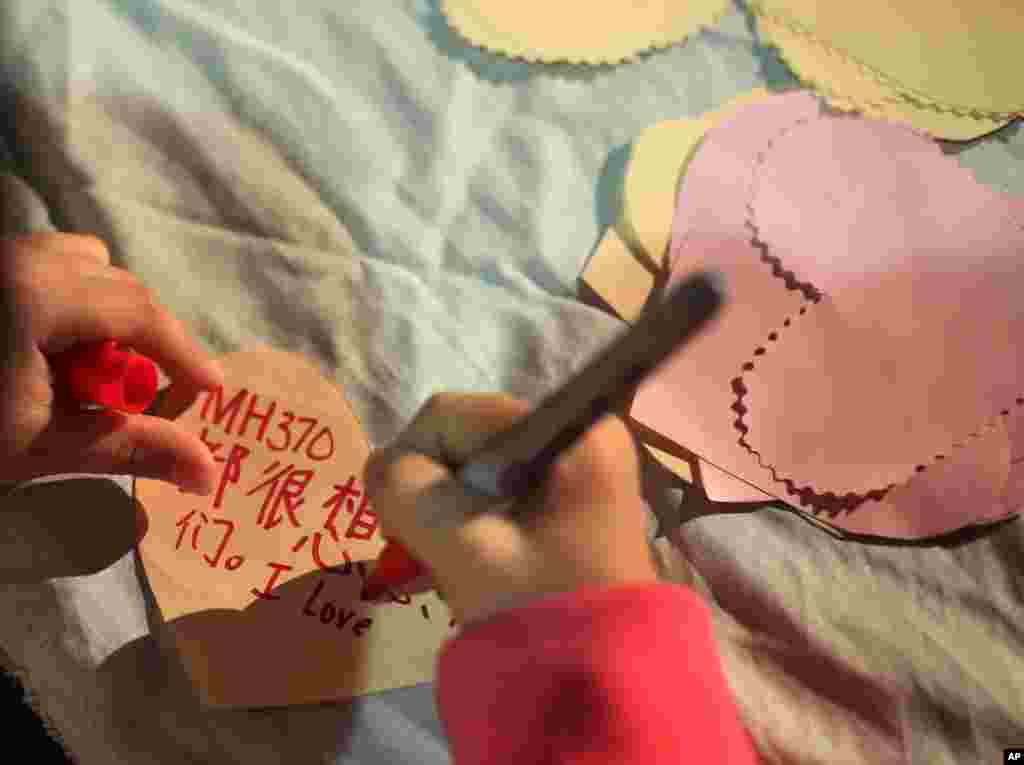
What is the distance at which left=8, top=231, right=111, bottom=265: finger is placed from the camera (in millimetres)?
354

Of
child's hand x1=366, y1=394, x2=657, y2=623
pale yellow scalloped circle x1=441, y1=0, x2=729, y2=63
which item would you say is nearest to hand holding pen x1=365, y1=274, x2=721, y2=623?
child's hand x1=366, y1=394, x2=657, y2=623

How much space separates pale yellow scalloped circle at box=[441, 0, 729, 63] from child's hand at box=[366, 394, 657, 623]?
23 centimetres

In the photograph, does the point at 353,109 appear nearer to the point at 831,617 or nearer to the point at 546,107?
the point at 546,107

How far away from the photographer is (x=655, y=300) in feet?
1.37

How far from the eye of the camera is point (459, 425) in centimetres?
30

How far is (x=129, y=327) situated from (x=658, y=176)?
0.23 meters

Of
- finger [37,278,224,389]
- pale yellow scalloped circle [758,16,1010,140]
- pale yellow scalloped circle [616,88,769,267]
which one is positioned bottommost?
finger [37,278,224,389]

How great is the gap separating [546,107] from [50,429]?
256 millimetres

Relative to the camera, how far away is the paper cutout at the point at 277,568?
1.21ft

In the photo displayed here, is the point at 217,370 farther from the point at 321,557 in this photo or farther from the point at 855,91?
the point at 855,91

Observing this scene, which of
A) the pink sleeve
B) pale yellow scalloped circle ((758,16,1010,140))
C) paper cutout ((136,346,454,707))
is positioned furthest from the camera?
pale yellow scalloped circle ((758,16,1010,140))

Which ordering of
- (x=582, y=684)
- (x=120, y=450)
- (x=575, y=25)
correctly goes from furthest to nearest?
(x=575, y=25)
(x=120, y=450)
(x=582, y=684)

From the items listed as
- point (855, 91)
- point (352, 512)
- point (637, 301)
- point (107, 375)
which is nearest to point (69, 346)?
point (107, 375)

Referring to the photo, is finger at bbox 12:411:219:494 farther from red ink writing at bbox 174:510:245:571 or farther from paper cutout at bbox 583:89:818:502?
paper cutout at bbox 583:89:818:502
